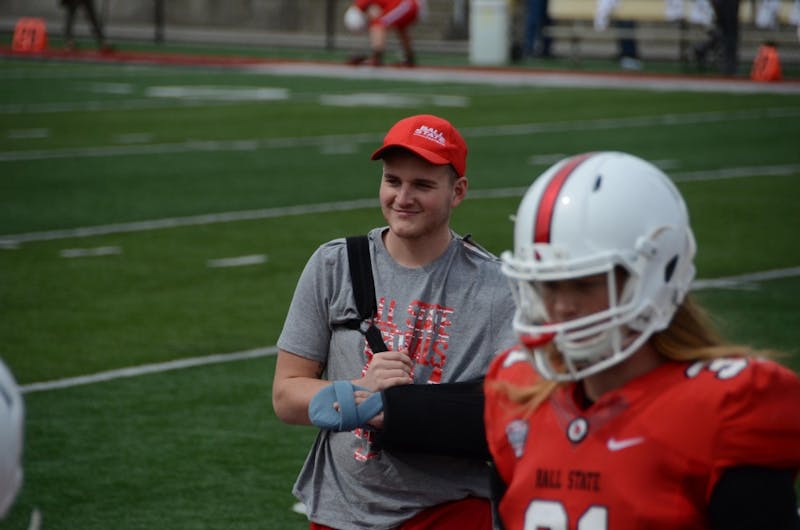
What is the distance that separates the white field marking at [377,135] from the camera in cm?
1758

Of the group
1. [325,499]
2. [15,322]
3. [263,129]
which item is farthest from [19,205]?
[325,499]

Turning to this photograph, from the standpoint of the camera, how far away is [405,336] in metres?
4.20

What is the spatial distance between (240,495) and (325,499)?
254cm

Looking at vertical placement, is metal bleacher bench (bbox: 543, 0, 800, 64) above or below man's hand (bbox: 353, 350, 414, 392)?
below

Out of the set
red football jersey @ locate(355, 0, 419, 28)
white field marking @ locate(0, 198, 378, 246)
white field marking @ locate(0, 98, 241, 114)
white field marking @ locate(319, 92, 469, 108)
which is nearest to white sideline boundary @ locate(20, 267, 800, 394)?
white field marking @ locate(0, 198, 378, 246)

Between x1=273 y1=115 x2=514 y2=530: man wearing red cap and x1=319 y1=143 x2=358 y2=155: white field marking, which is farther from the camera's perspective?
x1=319 y1=143 x2=358 y2=155: white field marking

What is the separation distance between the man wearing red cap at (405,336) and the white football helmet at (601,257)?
1.22 meters

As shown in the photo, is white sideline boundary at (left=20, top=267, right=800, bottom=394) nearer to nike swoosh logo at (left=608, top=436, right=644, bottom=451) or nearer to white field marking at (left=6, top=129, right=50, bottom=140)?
nike swoosh logo at (left=608, top=436, right=644, bottom=451)

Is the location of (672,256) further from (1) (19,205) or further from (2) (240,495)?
(1) (19,205)

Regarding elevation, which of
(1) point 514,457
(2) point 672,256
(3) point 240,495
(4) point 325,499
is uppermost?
(2) point 672,256

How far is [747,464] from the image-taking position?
8.90 ft

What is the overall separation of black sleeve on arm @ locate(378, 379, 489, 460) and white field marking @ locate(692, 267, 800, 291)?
22.1 feet

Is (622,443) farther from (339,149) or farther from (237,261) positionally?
(339,149)

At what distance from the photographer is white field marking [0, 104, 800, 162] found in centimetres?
1758
